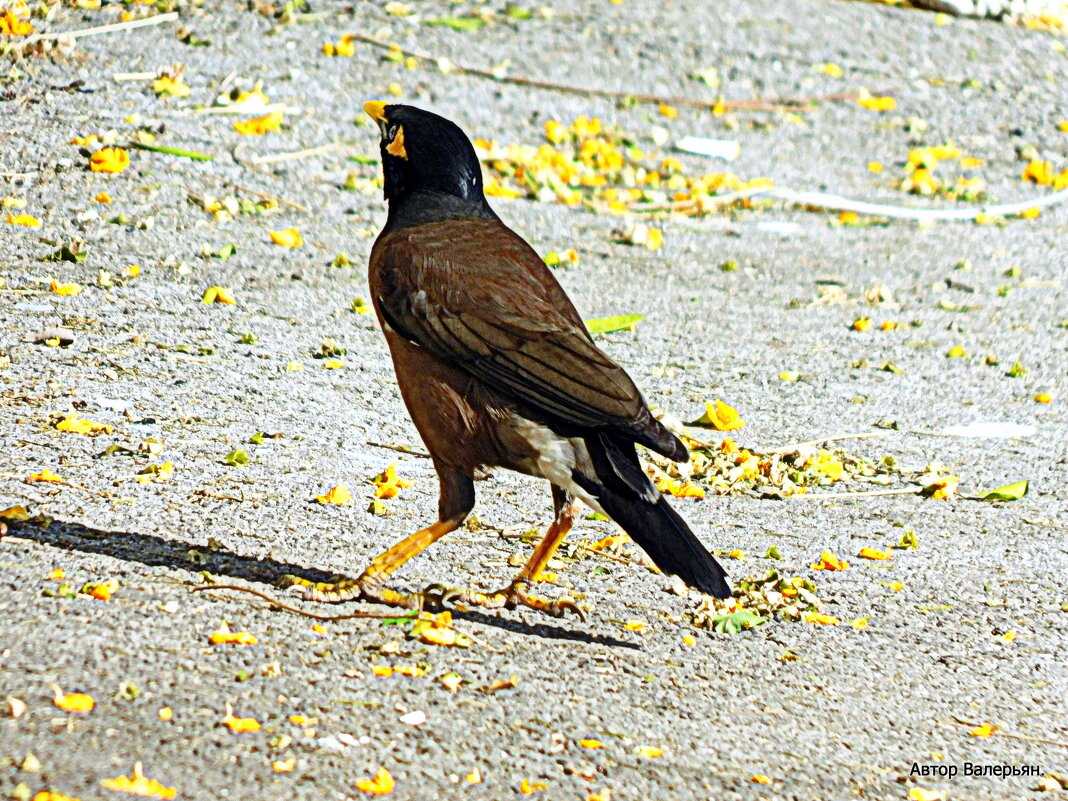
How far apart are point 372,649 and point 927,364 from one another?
4.35 meters

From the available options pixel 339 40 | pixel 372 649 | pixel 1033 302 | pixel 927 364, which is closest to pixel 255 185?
pixel 339 40

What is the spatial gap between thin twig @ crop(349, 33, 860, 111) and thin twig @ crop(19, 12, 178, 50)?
127 cm

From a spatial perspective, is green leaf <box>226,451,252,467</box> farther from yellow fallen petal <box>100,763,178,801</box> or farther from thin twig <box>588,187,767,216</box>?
thin twig <box>588,187,767,216</box>

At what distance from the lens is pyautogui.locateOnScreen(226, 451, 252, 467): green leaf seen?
15.9ft

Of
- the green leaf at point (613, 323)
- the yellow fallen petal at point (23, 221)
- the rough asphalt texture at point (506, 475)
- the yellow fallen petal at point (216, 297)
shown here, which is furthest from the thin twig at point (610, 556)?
the yellow fallen petal at point (23, 221)

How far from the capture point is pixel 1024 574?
4.70 m

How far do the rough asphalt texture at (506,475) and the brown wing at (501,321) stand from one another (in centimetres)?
62

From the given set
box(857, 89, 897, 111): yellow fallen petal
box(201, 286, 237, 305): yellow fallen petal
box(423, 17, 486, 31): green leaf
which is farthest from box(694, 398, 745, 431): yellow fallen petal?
box(857, 89, 897, 111): yellow fallen petal

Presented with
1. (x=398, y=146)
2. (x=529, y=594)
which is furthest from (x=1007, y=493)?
(x=398, y=146)

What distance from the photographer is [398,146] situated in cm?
455

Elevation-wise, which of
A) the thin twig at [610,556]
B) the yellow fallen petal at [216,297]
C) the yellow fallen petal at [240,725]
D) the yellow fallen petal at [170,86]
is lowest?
the yellow fallen petal at [216,297]

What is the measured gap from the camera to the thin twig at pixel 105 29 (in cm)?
869

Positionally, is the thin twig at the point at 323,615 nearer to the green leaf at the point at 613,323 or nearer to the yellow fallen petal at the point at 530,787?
the yellow fallen petal at the point at 530,787

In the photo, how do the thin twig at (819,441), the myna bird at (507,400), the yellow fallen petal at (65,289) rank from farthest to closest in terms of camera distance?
1. the yellow fallen petal at (65,289)
2. the thin twig at (819,441)
3. the myna bird at (507,400)
